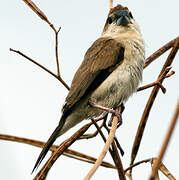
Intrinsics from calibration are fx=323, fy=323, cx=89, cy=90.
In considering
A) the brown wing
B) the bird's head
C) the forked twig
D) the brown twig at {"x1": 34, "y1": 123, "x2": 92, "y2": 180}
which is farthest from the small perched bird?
the brown twig at {"x1": 34, "y1": 123, "x2": 92, "y2": 180}

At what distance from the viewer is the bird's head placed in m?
3.71

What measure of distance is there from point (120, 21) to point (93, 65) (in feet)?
2.76

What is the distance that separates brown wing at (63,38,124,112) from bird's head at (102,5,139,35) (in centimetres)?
36

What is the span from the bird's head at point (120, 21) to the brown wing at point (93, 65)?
0.36 metres

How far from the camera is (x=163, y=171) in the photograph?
156cm

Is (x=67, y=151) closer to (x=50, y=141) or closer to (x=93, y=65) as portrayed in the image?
(x=50, y=141)

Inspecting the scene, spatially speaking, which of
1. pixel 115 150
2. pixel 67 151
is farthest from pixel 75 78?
pixel 115 150

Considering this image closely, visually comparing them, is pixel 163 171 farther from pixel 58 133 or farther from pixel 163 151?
pixel 58 133

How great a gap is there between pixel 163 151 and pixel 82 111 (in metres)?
2.54

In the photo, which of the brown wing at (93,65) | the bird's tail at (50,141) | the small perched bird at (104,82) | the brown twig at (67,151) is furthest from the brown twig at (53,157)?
the brown wing at (93,65)

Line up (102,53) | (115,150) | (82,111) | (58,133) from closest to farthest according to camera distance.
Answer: (115,150) → (58,133) → (82,111) → (102,53)

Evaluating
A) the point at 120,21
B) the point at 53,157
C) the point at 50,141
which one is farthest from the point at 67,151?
the point at 120,21

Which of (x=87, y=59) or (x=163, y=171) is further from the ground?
(x=87, y=59)

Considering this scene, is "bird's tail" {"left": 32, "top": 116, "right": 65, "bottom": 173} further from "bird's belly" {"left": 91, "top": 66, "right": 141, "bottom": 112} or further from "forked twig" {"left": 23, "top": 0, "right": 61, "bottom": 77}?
"forked twig" {"left": 23, "top": 0, "right": 61, "bottom": 77}
